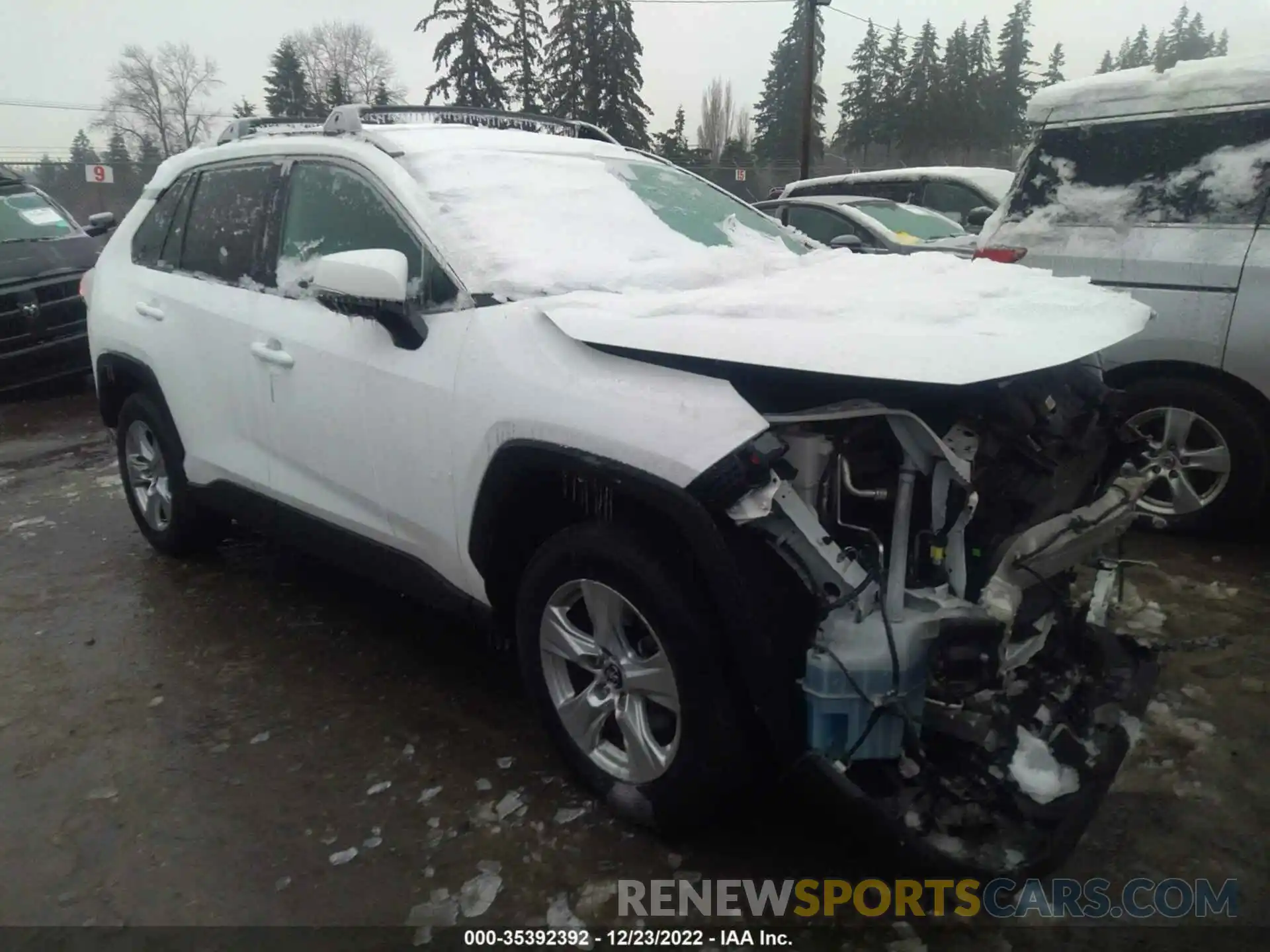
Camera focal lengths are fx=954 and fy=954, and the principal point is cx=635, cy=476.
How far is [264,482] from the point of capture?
3.61 meters

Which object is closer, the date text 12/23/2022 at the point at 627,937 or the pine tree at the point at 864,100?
the date text 12/23/2022 at the point at 627,937

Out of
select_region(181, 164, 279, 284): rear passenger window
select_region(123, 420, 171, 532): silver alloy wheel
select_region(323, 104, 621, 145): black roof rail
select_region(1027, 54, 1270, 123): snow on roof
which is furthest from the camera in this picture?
select_region(123, 420, 171, 532): silver alloy wheel

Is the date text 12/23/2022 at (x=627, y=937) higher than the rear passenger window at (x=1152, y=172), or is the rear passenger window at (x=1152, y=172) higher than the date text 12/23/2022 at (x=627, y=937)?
the rear passenger window at (x=1152, y=172)

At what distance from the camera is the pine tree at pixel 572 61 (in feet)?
119

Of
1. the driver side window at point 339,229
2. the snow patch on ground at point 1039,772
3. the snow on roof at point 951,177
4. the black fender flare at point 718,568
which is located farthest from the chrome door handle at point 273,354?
the snow on roof at point 951,177

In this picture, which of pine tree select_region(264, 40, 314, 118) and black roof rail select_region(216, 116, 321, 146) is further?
pine tree select_region(264, 40, 314, 118)

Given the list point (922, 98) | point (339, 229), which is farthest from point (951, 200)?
point (922, 98)

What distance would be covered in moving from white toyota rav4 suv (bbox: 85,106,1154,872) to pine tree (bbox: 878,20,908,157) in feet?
157

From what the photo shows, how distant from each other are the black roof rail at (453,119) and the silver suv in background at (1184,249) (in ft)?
7.38

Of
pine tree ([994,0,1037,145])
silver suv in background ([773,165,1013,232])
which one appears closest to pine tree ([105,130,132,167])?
pine tree ([994,0,1037,145])

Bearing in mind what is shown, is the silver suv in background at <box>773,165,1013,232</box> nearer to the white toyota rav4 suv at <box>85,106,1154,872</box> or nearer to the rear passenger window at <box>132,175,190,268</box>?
the rear passenger window at <box>132,175,190,268</box>

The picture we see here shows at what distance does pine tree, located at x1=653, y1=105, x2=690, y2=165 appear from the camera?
126 feet

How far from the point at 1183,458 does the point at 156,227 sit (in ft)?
15.6

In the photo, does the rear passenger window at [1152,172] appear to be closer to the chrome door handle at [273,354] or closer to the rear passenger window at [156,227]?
the chrome door handle at [273,354]
